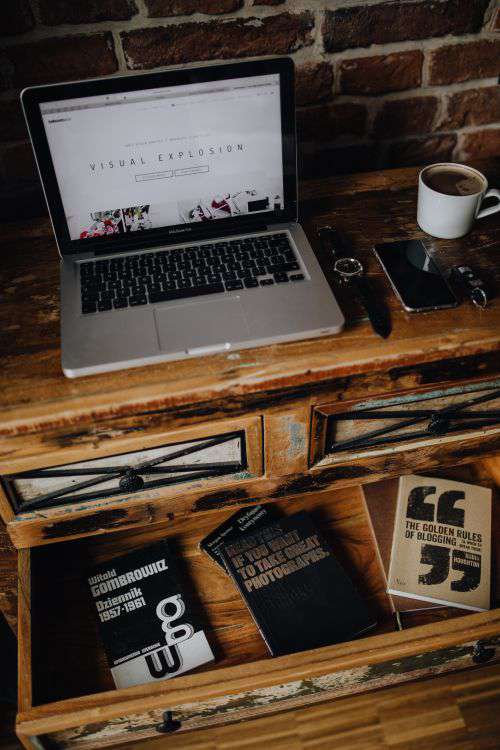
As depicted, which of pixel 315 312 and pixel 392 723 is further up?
pixel 315 312

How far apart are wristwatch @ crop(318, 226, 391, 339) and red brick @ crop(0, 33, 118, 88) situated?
471 millimetres

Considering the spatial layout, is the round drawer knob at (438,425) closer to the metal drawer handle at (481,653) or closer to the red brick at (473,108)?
the metal drawer handle at (481,653)

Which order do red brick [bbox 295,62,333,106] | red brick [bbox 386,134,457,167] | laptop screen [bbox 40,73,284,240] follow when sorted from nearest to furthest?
laptop screen [bbox 40,73,284,240] < red brick [bbox 295,62,333,106] < red brick [bbox 386,134,457,167]

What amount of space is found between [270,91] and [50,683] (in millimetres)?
1006

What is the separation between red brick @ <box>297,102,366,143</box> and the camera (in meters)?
1.17

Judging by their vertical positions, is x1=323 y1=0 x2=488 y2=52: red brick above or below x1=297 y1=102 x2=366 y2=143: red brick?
above

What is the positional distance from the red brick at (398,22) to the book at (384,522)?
2.71 feet

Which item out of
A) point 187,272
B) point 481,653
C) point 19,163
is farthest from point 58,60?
point 481,653

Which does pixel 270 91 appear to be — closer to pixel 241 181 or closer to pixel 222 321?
pixel 241 181

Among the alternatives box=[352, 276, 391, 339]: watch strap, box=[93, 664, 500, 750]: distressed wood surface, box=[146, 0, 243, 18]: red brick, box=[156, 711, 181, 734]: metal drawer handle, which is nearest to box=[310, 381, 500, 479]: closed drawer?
box=[352, 276, 391, 339]: watch strap

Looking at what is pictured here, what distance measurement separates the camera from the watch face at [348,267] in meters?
0.93

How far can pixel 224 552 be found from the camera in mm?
1103

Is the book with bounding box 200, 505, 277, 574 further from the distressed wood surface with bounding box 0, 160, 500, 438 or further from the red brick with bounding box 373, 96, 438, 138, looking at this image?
the red brick with bounding box 373, 96, 438, 138

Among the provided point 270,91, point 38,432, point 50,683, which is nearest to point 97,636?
point 50,683
